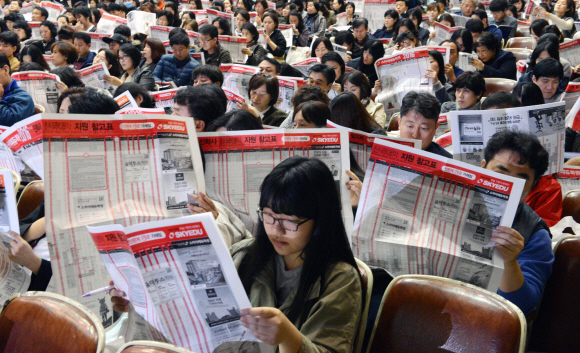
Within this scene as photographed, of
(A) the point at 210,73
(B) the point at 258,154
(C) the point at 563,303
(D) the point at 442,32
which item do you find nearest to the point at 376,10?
(D) the point at 442,32

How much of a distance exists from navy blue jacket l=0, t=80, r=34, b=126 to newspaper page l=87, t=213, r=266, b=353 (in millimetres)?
2475

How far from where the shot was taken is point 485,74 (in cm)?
475

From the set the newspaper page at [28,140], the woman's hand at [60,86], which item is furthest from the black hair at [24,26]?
the newspaper page at [28,140]

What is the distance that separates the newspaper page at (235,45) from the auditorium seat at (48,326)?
4395 millimetres

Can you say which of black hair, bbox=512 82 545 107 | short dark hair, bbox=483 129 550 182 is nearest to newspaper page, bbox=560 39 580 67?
black hair, bbox=512 82 545 107

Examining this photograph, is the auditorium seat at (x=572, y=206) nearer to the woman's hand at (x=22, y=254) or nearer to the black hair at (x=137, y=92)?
the woman's hand at (x=22, y=254)

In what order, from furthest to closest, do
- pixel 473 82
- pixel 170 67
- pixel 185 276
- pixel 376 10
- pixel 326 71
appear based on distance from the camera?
pixel 376 10 → pixel 170 67 → pixel 326 71 → pixel 473 82 → pixel 185 276

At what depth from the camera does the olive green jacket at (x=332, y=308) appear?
123 cm

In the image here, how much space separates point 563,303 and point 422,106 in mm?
1116

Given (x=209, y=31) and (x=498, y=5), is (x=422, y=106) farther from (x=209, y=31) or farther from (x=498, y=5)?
(x=498, y=5)

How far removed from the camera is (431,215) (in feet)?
5.01

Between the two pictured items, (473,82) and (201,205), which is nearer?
(201,205)

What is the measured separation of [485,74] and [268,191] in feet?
13.1

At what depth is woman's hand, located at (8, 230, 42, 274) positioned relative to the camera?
1.65m
